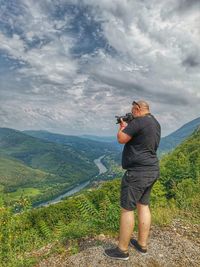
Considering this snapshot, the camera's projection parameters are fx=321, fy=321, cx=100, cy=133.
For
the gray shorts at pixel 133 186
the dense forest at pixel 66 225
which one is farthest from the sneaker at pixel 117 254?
the dense forest at pixel 66 225

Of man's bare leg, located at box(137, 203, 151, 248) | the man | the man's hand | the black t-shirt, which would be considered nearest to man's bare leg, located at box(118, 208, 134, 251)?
the man

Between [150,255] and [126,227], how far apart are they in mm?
1045

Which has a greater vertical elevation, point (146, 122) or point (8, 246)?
point (146, 122)

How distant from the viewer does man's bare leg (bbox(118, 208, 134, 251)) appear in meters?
7.05

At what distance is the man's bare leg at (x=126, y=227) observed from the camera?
705 centimetres

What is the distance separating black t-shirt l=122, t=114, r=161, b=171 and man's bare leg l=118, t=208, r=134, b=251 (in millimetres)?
1014

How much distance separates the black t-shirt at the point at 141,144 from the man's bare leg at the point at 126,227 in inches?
39.9

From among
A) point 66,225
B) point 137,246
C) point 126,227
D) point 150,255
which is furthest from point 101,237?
point 126,227

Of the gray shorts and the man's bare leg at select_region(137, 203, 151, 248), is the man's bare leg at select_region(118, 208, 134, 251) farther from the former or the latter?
the man's bare leg at select_region(137, 203, 151, 248)

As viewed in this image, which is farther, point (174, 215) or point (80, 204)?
point (174, 215)

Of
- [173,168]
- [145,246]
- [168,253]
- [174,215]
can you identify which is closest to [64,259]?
[145,246]

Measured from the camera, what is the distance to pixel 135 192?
711cm

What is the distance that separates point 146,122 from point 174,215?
4810 mm

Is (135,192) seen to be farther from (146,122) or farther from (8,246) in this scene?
(8,246)
